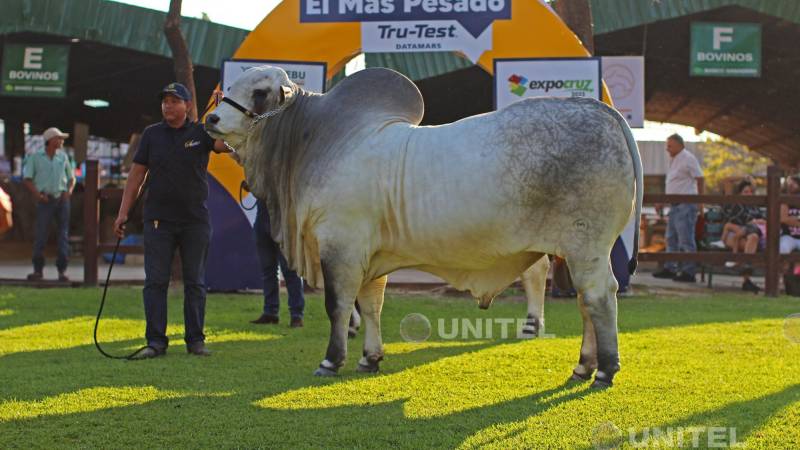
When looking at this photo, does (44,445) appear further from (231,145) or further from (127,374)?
(231,145)

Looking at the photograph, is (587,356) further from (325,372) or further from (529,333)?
(529,333)

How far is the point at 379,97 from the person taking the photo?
6.80 metres

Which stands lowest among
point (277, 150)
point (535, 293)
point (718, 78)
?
point (535, 293)

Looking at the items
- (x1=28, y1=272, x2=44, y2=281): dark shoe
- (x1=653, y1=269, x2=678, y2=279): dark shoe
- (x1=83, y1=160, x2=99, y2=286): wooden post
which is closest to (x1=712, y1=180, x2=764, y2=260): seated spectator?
(x1=653, y1=269, x2=678, y2=279): dark shoe

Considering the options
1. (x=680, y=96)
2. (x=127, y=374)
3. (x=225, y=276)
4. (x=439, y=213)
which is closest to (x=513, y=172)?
(x=439, y=213)

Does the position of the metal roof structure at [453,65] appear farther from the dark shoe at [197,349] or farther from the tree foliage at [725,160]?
the tree foliage at [725,160]

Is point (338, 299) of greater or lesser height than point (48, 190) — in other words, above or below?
below

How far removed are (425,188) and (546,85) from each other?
5649 millimetres

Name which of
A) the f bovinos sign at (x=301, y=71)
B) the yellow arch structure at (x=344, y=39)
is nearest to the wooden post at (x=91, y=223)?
the yellow arch structure at (x=344, y=39)

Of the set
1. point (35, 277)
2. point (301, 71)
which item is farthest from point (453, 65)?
point (35, 277)

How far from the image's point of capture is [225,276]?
1239 centimetres

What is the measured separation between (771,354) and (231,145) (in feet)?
14.1

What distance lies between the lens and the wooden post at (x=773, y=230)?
43.2 feet

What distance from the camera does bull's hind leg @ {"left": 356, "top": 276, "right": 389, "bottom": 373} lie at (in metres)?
6.76
